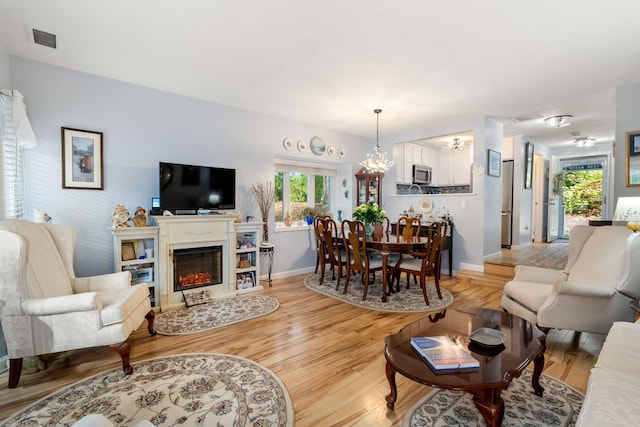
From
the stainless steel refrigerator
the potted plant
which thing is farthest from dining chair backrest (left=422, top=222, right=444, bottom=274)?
the stainless steel refrigerator

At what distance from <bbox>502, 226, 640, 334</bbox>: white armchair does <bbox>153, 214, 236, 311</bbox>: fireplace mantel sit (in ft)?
10.2

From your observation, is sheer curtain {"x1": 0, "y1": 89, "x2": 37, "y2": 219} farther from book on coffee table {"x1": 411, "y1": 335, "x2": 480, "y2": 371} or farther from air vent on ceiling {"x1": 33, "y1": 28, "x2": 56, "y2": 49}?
book on coffee table {"x1": 411, "y1": 335, "x2": 480, "y2": 371}

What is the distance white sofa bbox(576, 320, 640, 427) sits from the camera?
102 centimetres

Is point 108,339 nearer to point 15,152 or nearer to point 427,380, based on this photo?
point 15,152

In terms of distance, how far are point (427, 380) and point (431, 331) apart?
0.56m

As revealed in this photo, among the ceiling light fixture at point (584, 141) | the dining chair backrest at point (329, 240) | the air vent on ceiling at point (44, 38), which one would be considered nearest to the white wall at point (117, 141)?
the air vent on ceiling at point (44, 38)

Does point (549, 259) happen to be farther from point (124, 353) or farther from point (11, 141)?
point (11, 141)

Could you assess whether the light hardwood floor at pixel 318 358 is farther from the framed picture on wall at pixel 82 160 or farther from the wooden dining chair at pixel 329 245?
the framed picture on wall at pixel 82 160

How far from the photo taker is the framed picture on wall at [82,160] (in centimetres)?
298

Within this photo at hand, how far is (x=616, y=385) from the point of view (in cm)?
120

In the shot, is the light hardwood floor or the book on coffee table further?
the light hardwood floor

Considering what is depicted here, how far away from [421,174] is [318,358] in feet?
15.4

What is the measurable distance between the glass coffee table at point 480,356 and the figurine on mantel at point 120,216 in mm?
2875

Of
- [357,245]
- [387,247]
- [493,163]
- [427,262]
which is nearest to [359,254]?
[357,245]
